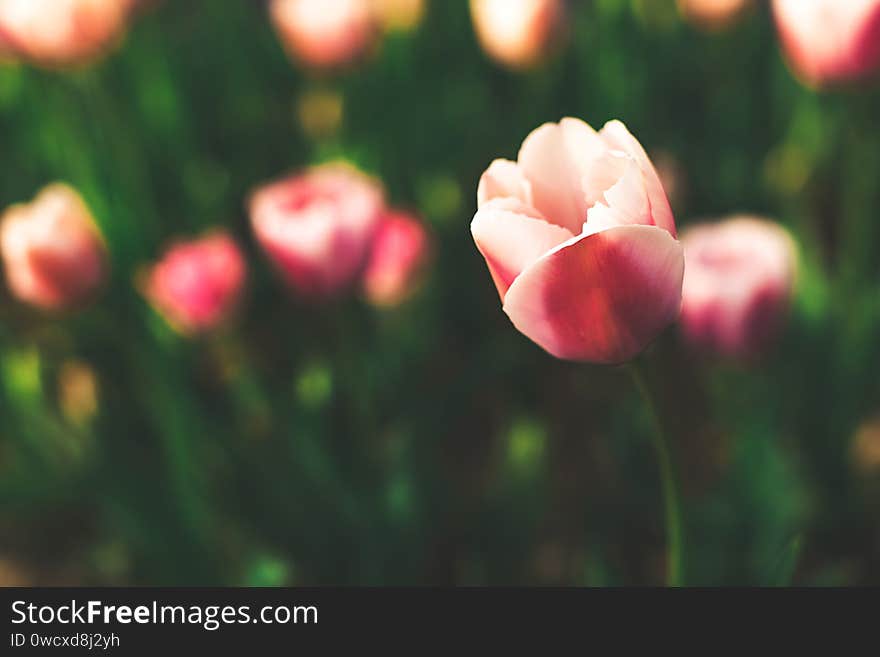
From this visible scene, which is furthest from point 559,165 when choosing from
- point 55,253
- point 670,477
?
point 55,253

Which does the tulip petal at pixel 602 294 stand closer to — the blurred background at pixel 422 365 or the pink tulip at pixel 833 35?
the blurred background at pixel 422 365

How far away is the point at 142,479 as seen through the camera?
0.87m

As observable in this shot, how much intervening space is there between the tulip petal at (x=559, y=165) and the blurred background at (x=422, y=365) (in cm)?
23

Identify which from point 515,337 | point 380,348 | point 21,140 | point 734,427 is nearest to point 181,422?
point 380,348

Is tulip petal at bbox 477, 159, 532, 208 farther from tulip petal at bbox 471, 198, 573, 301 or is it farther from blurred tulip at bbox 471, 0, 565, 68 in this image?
blurred tulip at bbox 471, 0, 565, 68

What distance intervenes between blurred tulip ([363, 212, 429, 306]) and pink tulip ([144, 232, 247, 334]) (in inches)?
5.9

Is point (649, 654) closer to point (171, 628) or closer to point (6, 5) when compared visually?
point (171, 628)

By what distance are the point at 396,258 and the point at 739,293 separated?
0.39 metres

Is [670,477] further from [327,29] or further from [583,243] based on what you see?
[327,29]

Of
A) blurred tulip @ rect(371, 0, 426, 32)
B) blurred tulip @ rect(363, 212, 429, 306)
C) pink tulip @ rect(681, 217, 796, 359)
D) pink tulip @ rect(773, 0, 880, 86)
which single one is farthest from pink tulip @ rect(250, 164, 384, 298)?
blurred tulip @ rect(371, 0, 426, 32)

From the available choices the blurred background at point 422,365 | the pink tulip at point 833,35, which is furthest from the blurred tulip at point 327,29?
the pink tulip at point 833,35

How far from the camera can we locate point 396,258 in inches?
40.6

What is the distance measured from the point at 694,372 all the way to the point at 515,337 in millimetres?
227

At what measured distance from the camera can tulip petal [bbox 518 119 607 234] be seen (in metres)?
0.45
